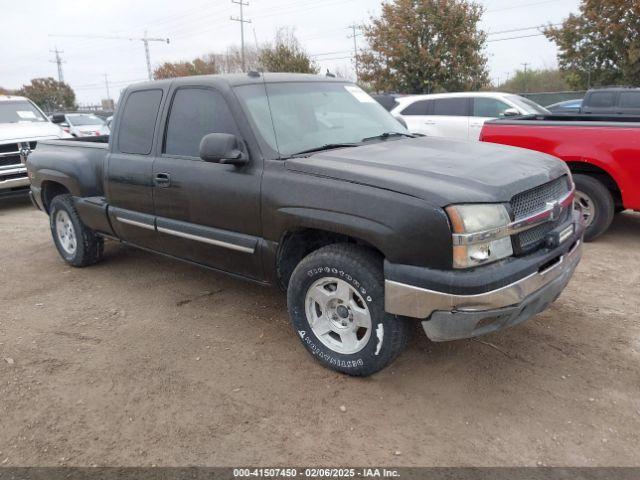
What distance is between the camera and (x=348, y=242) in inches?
126

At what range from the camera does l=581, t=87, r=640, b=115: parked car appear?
11163 mm

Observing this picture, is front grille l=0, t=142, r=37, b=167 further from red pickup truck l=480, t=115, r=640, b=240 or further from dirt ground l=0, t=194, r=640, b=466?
red pickup truck l=480, t=115, r=640, b=240

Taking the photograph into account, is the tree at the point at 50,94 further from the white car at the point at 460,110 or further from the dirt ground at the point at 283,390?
the dirt ground at the point at 283,390

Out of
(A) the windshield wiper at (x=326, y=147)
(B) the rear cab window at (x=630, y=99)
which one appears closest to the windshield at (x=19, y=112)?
(A) the windshield wiper at (x=326, y=147)

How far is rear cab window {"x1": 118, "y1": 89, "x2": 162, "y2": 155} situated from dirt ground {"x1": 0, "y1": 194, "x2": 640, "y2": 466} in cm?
137

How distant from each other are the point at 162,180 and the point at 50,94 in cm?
6389

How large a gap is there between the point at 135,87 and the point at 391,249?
10.1 feet

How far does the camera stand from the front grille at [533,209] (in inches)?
114

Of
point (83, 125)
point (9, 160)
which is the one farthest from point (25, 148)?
point (83, 125)

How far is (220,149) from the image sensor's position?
3.34m

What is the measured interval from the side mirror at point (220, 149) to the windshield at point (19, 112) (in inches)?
346

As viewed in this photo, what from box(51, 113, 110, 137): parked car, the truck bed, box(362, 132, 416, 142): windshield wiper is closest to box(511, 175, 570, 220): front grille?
box(362, 132, 416, 142): windshield wiper

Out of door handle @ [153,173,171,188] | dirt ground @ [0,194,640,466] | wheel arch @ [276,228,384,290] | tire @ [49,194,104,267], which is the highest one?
door handle @ [153,173,171,188]

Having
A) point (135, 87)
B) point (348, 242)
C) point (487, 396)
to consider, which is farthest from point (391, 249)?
point (135, 87)
